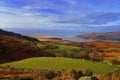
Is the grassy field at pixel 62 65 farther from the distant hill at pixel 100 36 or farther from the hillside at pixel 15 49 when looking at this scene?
the distant hill at pixel 100 36

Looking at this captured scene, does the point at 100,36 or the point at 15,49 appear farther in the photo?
the point at 100,36

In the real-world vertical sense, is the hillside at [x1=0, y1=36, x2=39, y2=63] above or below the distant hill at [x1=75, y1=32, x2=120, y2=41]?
below

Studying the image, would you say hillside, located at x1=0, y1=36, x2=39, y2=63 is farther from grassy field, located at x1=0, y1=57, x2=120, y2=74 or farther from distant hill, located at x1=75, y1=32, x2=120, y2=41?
distant hill, located at x1=75, y1=32, x2=120, y2=41

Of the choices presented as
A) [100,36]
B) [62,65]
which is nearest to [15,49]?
[62,65]

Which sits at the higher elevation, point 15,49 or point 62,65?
point 15,49

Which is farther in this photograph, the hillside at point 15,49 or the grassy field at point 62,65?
the hillside at point 15,49

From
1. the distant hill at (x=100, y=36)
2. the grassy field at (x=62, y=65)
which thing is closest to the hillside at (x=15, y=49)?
the grassy field at (x=62, y=65)

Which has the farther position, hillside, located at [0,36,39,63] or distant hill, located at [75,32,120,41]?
distant hill, located at [75,32,120,41]

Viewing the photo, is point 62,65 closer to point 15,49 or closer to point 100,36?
point 15,49

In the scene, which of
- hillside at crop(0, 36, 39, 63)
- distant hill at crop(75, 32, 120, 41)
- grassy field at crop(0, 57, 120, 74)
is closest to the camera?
grassy field at crop(0, 57, 120, 74)

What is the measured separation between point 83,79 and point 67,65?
8948mm

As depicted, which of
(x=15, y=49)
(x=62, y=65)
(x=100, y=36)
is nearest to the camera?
(x=62, y=65)

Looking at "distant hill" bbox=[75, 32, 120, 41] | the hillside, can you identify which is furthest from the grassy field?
"distant hill" bbox=[75, 32, 120, 41]

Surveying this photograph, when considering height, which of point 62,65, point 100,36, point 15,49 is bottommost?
point 62,65
